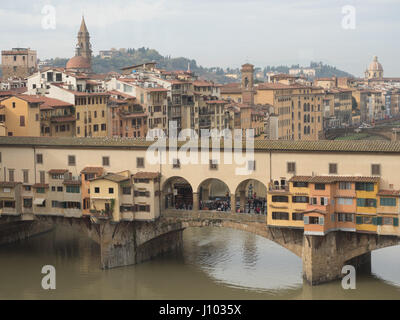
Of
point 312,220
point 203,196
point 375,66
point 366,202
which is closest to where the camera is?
point 312,220

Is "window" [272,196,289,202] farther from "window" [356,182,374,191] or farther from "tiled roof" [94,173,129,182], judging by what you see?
"tiled roof" [94,173,129,182]

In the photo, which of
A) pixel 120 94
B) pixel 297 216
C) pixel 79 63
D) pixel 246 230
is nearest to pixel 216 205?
pixel 246 230

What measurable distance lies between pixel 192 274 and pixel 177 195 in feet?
18.7

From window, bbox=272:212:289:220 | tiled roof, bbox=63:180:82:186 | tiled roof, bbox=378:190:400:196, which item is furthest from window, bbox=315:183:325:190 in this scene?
tiled roof, bbox=63:180:82:186

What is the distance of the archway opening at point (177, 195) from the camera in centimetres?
3616

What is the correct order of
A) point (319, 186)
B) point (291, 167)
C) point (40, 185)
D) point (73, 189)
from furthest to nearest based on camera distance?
point (40, 185) → point (73, 189) → point (291, 167) → point (319, 186)

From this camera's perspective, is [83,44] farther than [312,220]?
Yes

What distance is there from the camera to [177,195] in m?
38.9

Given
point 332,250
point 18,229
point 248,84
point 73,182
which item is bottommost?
point 18,229

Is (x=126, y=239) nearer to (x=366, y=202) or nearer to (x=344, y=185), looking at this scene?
A: (x=344, y=185)

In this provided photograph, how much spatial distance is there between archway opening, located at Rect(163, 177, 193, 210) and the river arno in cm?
221

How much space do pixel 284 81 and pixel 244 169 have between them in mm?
54825

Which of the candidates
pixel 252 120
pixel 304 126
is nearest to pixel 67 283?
pixel 252 120
